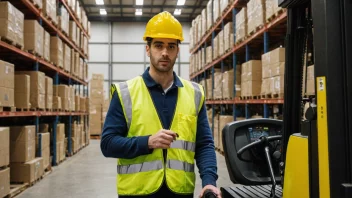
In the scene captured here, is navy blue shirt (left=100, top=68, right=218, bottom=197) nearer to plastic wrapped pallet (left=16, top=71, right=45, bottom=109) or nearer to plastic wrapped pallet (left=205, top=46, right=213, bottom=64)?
plastic wrapped pallet (left=16, top=71, right=45, bottom=109)

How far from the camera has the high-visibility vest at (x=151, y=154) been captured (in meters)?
2.31

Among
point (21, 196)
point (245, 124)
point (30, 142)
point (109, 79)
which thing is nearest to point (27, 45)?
point (30, 142)

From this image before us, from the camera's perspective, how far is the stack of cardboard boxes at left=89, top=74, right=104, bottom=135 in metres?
16.1

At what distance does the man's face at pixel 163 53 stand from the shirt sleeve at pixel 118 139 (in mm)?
332

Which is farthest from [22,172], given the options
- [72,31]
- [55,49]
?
[72,31]

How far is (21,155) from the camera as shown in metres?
6.45

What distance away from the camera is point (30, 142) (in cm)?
667

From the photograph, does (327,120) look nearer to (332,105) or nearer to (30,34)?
(332,105)

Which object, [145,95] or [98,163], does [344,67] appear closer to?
[145,95]

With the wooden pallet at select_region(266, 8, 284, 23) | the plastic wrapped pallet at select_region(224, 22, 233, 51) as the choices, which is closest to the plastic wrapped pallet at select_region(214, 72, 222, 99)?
the plastic wrapped pallet at select_region(224, 22, 233, 51)

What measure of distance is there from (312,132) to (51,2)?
7.85 m

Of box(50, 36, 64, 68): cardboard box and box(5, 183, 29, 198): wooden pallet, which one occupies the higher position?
box(50, 36, 64, 68): cardboard box

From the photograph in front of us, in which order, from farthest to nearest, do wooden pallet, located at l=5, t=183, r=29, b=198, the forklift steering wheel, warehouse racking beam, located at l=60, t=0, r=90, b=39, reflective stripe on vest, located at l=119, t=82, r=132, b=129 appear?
warehouse racking beam, located at l=60, t=0, r=90, b=39 < wooden pallet, located at l=5, t=183, r=29, b=198 < the forklift steering wheel < reflective stripe on vest, located at l=119, t=82, r=132, b=129

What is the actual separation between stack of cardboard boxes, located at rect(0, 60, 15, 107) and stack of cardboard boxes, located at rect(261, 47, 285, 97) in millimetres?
4141
